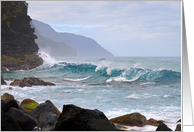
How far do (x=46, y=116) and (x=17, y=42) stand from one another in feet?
44.0

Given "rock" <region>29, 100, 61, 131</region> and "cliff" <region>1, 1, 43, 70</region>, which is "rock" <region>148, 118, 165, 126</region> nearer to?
"rock" <region>29, 100, 61, 131</region>

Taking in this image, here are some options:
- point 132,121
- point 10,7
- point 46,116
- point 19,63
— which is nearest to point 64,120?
point 46,116

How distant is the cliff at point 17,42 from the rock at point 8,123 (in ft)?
27.5

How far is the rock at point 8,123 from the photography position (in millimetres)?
2898

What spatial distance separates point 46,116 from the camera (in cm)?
373

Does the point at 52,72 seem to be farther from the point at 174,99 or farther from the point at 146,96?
the point at 174,99

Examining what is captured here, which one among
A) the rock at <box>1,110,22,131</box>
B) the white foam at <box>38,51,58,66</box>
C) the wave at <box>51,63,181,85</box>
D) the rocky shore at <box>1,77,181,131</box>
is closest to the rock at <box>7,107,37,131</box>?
the rocky shore at <box>1,77,181,131</box>

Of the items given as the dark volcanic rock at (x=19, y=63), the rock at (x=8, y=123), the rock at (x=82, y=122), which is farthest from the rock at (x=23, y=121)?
the dark volcanic rock at (x=19, y=63)

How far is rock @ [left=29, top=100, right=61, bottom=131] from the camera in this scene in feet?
11.5

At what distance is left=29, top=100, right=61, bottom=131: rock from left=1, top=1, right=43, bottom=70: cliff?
294 inches

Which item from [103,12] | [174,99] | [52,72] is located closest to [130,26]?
[103,12]

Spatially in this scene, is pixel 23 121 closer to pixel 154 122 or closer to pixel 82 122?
pixel 82 122

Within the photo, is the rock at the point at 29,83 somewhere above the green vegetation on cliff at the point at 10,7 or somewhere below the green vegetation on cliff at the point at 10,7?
below

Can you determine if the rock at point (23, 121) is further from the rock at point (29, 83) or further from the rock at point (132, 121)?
the rock at point (29, 83)
